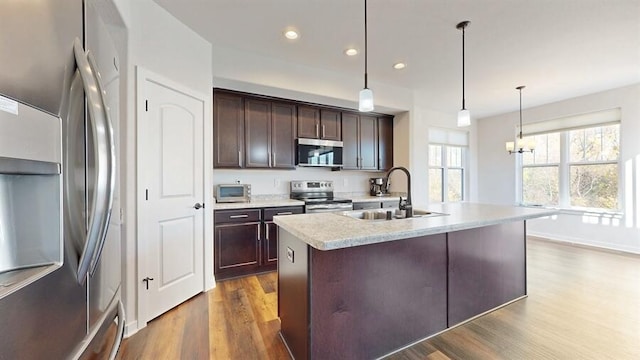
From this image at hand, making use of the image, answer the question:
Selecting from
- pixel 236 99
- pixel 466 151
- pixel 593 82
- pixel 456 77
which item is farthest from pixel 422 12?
pixel 466 151

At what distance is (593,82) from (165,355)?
6.31 metres

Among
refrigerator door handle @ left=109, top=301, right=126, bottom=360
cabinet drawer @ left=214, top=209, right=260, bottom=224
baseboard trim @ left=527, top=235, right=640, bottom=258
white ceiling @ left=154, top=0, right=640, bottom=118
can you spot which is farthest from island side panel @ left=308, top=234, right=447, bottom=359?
baseboard trim @ left=527, top=235, right=640, bottom=258

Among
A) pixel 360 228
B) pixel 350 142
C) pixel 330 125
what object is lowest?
pixel 360 228

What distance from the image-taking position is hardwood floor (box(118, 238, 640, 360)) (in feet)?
5.82

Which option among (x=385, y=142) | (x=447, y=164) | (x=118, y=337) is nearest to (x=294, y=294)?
(x=118, y=337)

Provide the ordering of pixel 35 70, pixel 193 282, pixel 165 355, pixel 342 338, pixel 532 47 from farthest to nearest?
pixel 532 47 < pixel 193 282 < pixel 165 355 < pixel 342 338 < pixel 35 70

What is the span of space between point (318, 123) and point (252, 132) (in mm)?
1058

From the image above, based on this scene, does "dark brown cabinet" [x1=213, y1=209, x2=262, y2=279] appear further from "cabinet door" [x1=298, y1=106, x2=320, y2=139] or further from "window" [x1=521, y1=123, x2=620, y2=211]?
"window" [x1=521, y1=123, x2=620, y2=211]

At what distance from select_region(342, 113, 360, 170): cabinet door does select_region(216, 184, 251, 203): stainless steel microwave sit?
1.63 m

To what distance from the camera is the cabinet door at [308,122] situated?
12.8ft

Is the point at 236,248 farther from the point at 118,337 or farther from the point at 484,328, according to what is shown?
the point at 484,328

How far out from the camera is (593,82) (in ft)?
13.1

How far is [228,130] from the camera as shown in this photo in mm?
3363

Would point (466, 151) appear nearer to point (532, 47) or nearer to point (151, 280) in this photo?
point (532, 47)
